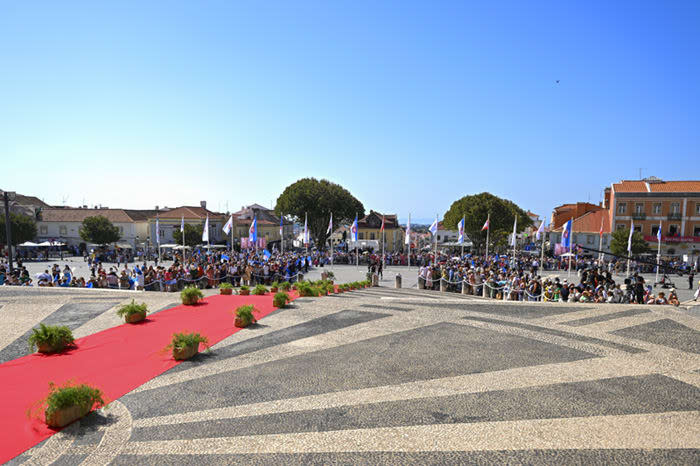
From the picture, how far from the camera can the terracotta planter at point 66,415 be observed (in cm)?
584

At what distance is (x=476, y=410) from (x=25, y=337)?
1093 cm

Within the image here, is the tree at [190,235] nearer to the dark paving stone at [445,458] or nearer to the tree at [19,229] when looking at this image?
the tree at [19,229]

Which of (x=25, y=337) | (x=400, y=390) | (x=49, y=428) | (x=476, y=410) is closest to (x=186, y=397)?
(x=49, y=428)

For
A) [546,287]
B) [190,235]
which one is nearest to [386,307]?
[546,287]

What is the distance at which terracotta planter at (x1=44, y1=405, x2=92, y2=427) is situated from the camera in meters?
5.84

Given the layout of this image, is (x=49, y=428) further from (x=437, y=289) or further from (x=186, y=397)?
(x=437, y=289)

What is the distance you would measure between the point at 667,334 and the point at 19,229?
60.3 metres

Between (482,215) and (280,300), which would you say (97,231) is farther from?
(482,215)

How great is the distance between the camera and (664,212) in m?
47.7

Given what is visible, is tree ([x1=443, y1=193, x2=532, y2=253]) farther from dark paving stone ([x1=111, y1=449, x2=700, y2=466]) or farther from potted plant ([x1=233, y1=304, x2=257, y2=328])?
dark paving stone ([x1=111, y1=449, x2=700, y2=466])

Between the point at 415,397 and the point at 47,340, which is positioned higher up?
the point at 47,340

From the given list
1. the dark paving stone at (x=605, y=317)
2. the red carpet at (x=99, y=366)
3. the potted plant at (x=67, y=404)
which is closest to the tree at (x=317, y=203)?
the red carpet at (x=99, y=366)

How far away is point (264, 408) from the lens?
649 cm

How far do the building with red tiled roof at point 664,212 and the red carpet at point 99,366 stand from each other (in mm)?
51229
